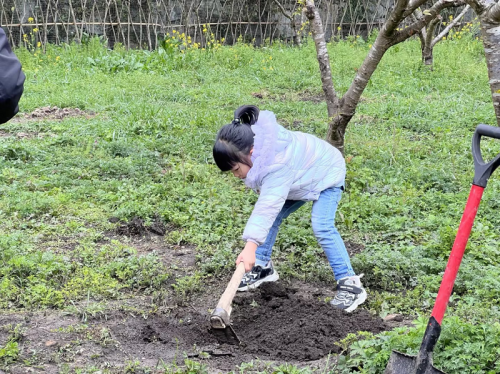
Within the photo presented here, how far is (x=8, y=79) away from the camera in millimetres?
2145

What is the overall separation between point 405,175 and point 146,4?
1103 centimetres

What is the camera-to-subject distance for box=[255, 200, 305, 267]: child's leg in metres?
3.92

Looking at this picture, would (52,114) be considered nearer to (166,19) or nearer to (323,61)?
(323,61)

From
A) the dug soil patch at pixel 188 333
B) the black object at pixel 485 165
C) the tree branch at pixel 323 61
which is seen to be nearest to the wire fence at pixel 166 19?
the tree branch at pixel 323 61

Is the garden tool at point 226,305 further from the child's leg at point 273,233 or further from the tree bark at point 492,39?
the tree bark at point 492,39

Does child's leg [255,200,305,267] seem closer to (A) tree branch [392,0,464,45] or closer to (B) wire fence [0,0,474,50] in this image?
(A) tree branch [392,0,464,45]

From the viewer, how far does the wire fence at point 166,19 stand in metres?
13.5

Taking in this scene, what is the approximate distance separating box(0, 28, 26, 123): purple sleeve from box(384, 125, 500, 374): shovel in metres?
1.81

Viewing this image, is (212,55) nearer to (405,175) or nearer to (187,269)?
(405,175)

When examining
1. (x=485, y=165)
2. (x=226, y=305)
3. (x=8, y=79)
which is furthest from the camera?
(x=226, y=305)

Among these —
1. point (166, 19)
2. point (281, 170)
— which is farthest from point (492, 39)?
point (166, 19)

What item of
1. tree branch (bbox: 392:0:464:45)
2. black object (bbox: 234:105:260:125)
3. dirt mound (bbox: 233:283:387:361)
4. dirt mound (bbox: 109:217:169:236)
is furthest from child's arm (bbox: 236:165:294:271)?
tree branch (bbox: 392:0:464:45)

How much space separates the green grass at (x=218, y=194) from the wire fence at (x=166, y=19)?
347cm

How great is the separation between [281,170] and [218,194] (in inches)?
86.6
